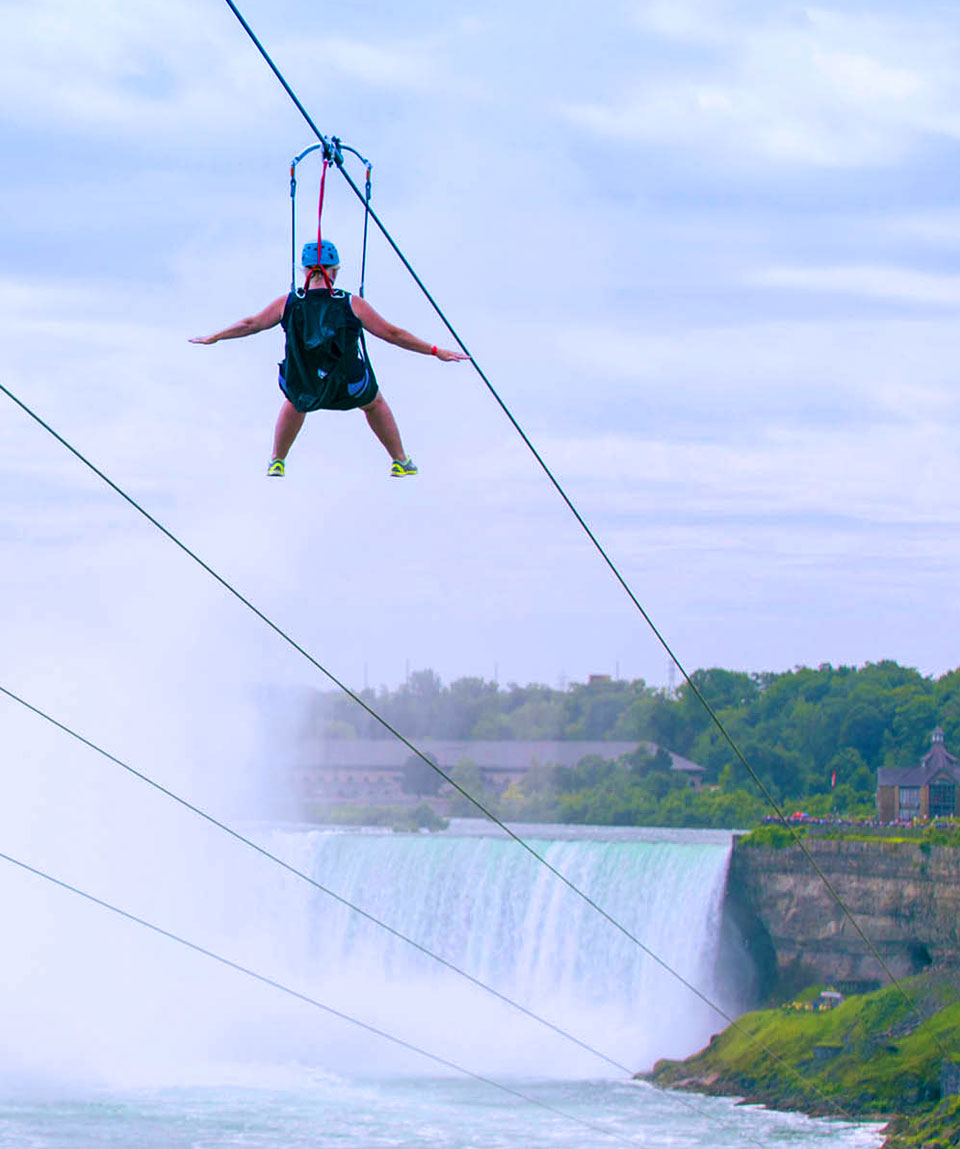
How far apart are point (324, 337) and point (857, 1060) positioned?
1189 inches

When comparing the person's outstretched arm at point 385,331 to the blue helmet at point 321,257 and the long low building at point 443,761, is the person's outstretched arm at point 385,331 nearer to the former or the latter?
the blue helmet at point 321,257

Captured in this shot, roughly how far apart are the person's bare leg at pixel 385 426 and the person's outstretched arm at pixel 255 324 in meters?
0.74

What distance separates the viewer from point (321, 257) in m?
8.88

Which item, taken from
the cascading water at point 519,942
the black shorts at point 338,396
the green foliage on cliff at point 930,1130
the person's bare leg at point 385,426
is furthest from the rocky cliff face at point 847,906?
the black shorts at point 338,396

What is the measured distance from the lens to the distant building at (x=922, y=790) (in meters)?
57.2

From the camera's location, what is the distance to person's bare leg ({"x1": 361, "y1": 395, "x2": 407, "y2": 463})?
9359mm

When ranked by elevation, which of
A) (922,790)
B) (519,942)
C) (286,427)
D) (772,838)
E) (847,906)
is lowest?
(519,942)

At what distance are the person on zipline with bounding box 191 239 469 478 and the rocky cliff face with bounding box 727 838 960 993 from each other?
31407 mm

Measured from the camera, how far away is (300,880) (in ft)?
179

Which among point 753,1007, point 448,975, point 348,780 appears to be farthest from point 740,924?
point 348,780

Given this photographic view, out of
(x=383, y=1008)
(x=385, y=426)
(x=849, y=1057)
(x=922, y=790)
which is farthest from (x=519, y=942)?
(x=385, y=426)

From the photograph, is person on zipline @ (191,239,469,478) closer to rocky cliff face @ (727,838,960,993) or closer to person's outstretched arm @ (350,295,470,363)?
person's outstretched arm @ (350,295,470,363)

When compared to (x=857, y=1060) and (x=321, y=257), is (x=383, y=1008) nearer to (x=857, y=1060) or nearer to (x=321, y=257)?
(x=857, y=1060)

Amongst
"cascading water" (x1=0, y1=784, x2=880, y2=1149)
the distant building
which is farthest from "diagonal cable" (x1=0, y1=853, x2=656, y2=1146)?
the distant building
